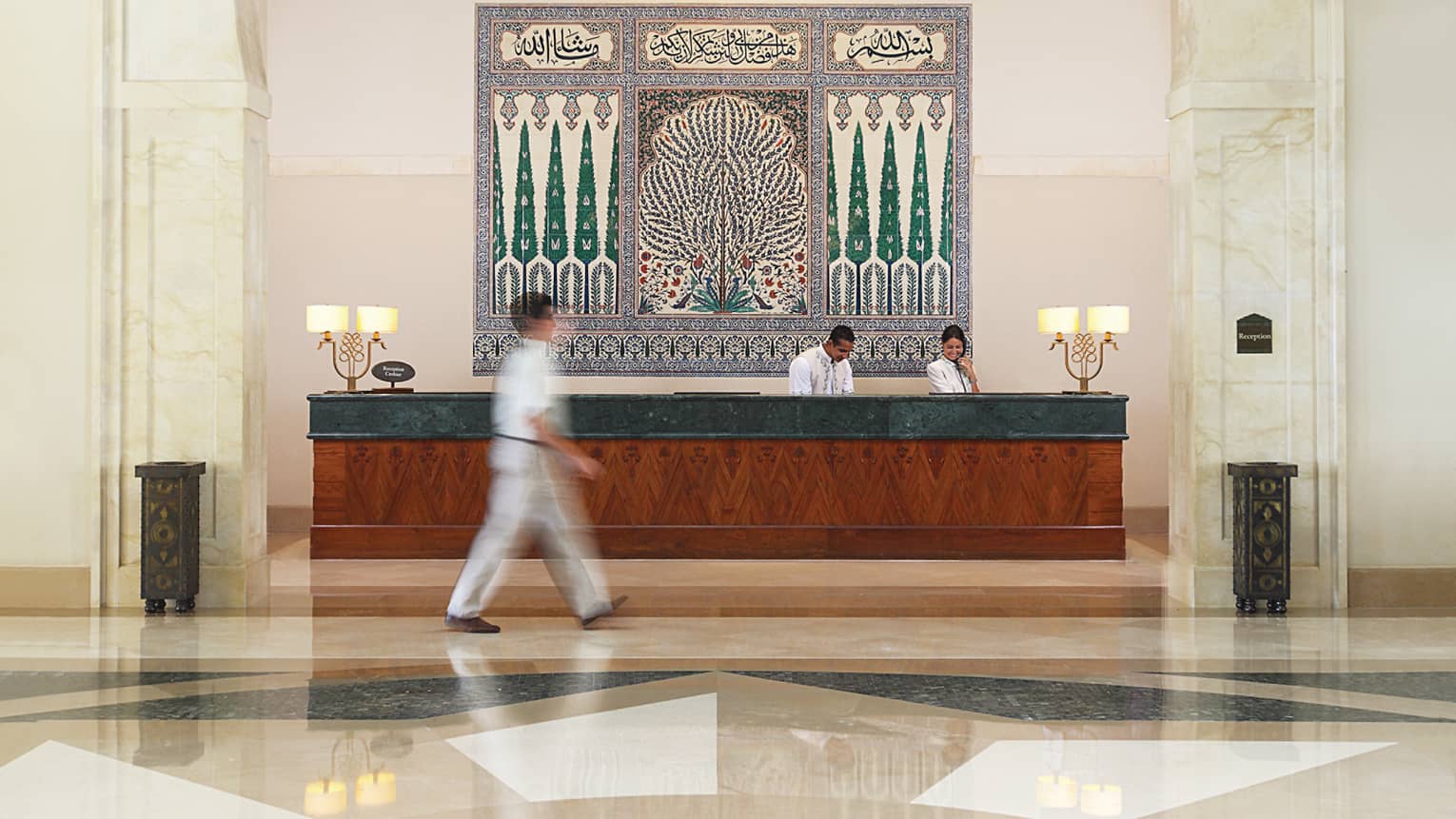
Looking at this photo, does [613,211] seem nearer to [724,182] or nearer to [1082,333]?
[724,182]

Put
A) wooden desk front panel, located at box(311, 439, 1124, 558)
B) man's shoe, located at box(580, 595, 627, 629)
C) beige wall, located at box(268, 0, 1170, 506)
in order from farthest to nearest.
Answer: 1. beige wall, located at box(268, 0, 1170, 506)
2. wooden desk front panel, located at box(311, 439, 1124, 558)
3. man's shoe, located at box(580, 595, 627, 629)

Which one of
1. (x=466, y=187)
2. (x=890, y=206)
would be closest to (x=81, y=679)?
(x=466, y=187)

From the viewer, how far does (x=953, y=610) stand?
690 centimetres

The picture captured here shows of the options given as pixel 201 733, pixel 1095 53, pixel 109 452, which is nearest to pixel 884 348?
pixel 1095 53

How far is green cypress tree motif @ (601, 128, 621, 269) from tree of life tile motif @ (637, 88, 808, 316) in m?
0.20

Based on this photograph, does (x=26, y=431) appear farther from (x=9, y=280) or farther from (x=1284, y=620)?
(x=1284, y=620)

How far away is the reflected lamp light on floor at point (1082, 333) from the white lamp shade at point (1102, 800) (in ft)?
21.2

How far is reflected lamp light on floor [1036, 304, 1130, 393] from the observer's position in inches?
394

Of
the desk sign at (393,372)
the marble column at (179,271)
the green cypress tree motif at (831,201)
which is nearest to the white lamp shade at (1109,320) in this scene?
the green cypress tree motif at (831,201)

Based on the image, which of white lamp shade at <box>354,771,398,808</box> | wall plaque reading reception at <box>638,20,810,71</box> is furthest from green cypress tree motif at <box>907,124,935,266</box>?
white lamp shade at <box>354,771,398,808</box>

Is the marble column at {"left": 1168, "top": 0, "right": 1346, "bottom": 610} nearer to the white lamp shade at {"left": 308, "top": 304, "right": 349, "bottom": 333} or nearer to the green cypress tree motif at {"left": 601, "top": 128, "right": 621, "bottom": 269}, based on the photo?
the green cypress tree motif at {"left": 601, "top": 128, "right": 621, "bottom": 269}

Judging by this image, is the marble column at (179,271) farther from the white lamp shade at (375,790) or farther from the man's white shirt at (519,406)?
the white lamp shade at (375,790)

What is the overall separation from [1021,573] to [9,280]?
6221mm

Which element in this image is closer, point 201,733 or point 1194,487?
point 201,733
